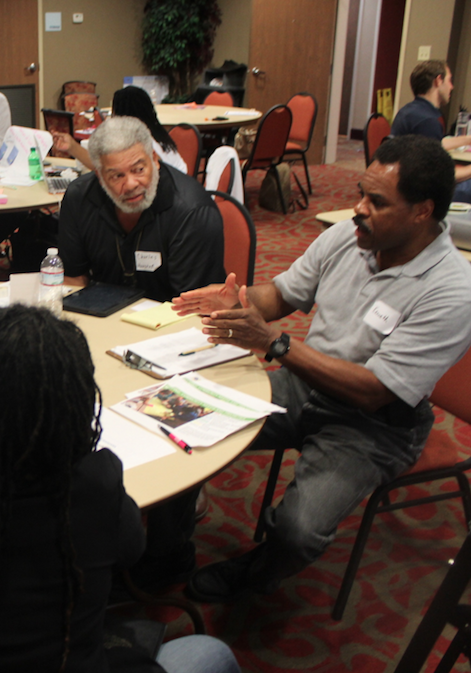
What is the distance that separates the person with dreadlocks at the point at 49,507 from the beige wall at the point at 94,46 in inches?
349

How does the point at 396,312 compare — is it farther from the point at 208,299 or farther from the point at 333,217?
the point at 333,217

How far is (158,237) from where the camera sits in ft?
7.38

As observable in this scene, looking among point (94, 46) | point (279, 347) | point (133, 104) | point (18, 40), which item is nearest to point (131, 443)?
point (279, 347)

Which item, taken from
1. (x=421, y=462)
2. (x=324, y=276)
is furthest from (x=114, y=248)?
(x=421, y=462)

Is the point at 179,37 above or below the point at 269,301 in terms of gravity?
above

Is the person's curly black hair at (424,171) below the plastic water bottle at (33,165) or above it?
above

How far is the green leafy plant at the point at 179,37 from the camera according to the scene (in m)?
8.87

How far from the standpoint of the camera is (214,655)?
1.08m

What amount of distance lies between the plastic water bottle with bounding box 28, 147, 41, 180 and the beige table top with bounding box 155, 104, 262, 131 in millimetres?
1911

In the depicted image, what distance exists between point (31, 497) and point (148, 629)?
469 millimetres

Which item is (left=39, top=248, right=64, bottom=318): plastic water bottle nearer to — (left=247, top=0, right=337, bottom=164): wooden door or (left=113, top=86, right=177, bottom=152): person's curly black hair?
(left=113, top=86, right=177, bottom=152): person's curly black hair

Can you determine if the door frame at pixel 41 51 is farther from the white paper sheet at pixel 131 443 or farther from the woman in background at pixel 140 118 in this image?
the white paper sheet at pixel 131 443

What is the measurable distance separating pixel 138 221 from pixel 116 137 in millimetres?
308

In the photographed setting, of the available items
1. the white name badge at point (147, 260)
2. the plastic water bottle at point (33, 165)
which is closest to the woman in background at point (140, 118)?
the plastic water bottle at point (33, 165)
